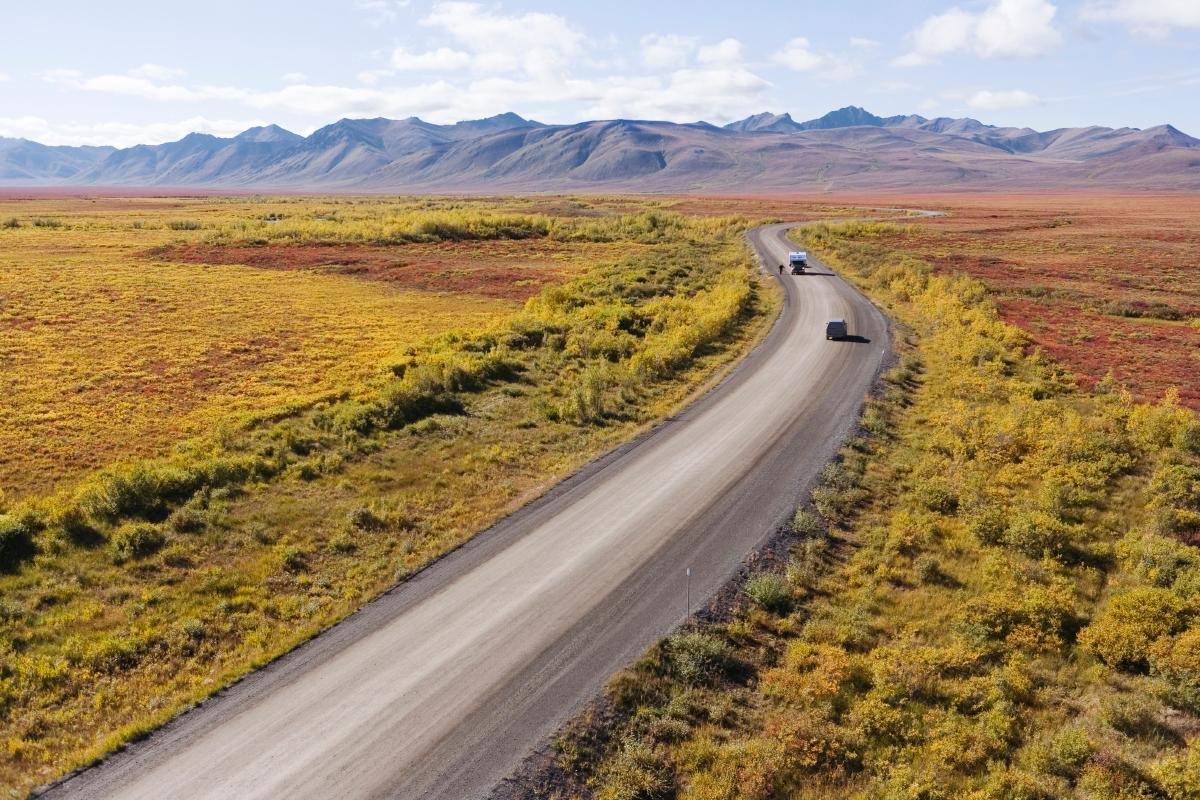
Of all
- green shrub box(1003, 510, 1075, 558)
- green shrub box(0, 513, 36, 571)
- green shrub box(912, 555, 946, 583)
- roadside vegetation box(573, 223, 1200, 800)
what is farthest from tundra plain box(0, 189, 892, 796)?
green shrub box(1003, 510, 1075, 558)

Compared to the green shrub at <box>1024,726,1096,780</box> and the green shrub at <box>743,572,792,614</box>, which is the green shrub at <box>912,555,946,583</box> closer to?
the green shrub at <box>743,572,792,614</box>

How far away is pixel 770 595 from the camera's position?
1862 centimetres

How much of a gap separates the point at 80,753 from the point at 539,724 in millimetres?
9952

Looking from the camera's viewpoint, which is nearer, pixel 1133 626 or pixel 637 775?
pixel 637 775

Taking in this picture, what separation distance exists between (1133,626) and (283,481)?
1131 inches

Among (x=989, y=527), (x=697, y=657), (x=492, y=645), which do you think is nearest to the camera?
(x=697, y=657)

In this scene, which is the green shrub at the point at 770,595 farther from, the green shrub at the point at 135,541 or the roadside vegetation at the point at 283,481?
the green shrub at the point at 135,541

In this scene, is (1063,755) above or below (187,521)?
below

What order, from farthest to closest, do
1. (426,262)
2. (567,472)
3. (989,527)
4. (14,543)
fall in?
(426,262) → (567,472) → (989,527) → (14,543)

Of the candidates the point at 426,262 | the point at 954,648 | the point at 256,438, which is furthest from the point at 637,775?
the point at 426,262

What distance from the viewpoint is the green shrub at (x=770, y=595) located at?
61.1ft

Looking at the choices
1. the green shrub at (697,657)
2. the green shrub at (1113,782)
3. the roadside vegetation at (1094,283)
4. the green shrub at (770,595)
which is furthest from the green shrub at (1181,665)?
the roadside vegetation at (1094,283)

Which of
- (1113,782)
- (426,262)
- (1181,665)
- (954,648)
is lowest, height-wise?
(1113,782)

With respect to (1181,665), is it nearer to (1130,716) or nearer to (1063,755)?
(1130,716)
